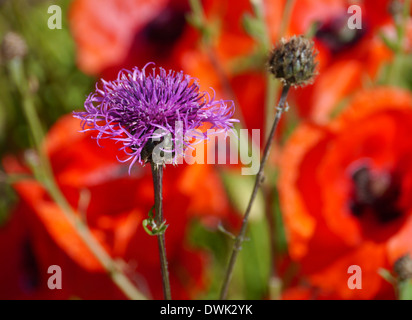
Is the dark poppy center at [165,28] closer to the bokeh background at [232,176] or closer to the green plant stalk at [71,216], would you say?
the bokeh background at [232,176]

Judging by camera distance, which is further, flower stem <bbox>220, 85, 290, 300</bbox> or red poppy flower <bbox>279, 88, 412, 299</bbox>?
red poppy flower <bbox>279, 88, 412, 299</bbox>

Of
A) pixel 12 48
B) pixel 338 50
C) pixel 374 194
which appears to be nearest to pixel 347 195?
pixel 374 194

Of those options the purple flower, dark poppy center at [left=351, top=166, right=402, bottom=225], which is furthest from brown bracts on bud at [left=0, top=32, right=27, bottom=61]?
dark poppy center at [left=351, top=166, right=402, bottom=225]

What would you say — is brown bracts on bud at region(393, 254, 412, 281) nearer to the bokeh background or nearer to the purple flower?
the bokeh background

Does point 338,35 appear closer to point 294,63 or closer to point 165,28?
point 165,28

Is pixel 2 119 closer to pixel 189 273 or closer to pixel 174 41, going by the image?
pixel 174 41

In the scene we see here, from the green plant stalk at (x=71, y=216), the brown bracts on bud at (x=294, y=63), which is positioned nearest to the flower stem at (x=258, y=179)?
the brown bracts on bud at (x=294, y=63)
